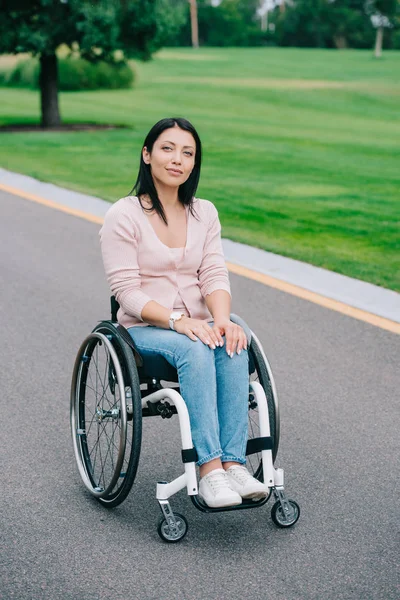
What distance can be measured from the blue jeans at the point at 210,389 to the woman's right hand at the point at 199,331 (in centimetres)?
2

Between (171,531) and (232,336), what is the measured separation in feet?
2.62

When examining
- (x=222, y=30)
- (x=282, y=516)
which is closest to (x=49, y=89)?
(x=282, y=516)

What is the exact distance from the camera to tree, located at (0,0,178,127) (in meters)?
17.3

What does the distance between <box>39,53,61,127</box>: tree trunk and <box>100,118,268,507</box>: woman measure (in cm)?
1571

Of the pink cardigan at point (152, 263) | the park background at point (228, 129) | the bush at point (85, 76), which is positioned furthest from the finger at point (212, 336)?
the bush at point (85, 76)

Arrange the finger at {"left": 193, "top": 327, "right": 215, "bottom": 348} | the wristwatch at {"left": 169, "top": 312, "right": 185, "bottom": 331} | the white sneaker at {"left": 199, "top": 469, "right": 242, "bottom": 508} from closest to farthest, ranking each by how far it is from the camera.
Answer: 1. the white sneaker at {"left": 199, "top": 469, "right": 242, "bottom": 508}
2. the finger at {"left": 193, "top": 327, "right": 215, "bottom": 348}
3. the wristwatch at {"left": 169, "top": 312, "right": 185, "bottom": 331}

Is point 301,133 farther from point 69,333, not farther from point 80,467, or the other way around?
point 80,467

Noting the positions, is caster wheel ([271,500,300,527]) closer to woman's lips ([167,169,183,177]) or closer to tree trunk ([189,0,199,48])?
woman's lips ([167,169,183,177])

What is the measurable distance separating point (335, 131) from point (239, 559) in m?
17.0

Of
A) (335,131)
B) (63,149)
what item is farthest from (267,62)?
(63,149)

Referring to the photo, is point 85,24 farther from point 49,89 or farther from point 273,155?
point 273,155

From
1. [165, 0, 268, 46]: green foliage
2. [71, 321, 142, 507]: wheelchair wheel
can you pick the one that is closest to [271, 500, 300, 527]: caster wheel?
[71, 321, 142, 507]: wheelchair wheel

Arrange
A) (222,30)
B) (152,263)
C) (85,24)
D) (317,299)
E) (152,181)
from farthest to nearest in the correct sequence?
(222,30) < (85,24) < (317,299) < (152,181) < (152,263)

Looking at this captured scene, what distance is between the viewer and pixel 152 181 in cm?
432
